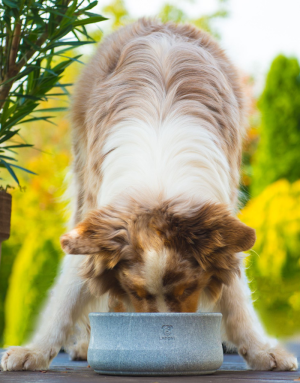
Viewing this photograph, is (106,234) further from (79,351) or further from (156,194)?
(79,351)

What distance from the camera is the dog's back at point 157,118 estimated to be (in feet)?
→ 10.3

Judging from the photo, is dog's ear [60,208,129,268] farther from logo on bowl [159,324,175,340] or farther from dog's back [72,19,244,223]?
logo on bowl [159,324,175,340]

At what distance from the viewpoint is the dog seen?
2760 millimetres

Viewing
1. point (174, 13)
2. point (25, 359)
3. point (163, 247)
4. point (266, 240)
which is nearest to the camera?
point (163, 247)

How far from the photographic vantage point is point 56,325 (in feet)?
11.0

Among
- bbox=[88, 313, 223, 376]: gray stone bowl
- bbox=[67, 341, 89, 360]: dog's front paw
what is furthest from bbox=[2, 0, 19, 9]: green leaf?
bbox=[67, 341, 89, 360]: dog's front paw

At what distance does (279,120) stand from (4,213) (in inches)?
314

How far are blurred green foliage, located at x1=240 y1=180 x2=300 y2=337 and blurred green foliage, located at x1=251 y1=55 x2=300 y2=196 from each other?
324cm

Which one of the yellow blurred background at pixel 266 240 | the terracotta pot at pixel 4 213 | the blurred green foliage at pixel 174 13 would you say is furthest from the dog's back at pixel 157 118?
the blurred green foliage at pixel 174 13

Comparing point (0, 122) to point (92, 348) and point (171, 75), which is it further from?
point (92, 348)

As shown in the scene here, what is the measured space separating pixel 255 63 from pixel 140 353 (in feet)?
65.0

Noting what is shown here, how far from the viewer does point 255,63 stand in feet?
69.2

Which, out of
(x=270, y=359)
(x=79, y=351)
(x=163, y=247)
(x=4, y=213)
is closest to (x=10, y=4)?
(x=4, y=213)

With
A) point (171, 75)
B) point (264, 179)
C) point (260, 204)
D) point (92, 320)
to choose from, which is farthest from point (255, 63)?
point (92, 320)
